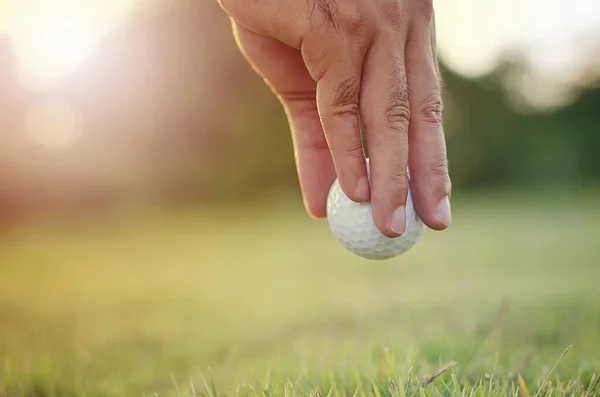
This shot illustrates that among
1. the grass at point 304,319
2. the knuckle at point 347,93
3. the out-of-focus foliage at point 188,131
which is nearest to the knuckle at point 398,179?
the knuckle at point 347,93

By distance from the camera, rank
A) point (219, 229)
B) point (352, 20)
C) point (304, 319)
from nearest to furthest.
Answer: point (352, 20)
point (304, 319)
point (219, 229)

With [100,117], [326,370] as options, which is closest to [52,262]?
[326,370]

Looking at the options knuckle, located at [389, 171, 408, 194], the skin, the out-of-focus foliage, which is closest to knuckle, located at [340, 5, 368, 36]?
the skin

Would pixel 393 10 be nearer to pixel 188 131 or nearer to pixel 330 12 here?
pixel 330 12

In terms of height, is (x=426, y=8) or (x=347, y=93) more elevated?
(x=426, y=8)

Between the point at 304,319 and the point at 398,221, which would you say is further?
the point at 304,319

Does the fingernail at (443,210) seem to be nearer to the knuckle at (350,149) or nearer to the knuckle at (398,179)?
the knuckle at (398,179)

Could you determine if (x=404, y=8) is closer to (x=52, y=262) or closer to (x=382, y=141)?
(x=382, y=141)

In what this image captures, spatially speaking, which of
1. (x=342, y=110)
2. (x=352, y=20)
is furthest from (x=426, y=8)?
(x=342, y=110)
